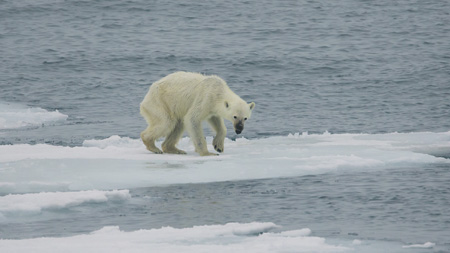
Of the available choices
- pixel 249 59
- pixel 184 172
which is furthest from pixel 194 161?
pixel 249 59

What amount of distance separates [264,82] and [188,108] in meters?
9.13

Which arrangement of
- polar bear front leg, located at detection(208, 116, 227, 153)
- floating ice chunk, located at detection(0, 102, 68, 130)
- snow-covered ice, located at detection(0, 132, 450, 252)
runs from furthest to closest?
floating ice chunk, located at detection(0, 102, 68, 130), polar bear front leg, located at detection(208, 116, 227, 153), snow-covered ice, located at detection(0, 132, 450, 252)

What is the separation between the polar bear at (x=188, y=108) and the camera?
11297 millimetres

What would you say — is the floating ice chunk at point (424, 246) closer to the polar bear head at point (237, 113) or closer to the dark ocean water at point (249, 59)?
the polar bear head at point (237, 113)

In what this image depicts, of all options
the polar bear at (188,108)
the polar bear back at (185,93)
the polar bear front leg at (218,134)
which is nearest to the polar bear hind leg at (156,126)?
the polar bear at (188,108)

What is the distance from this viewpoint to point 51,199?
28.5 feet

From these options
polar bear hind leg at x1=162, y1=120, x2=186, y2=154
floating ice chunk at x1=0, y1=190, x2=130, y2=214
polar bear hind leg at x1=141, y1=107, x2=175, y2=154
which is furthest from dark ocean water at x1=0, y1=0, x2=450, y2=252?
polar bear hind leg at x1=162, y1=120, x2=186, y2=154

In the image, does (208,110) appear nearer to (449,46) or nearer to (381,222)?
(381,222)

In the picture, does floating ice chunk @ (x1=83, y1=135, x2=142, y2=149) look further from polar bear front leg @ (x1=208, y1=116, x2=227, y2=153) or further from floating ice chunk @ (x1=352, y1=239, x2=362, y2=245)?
floating ice chunk @ (x1=352, y1=239, x2=362, y2=245)

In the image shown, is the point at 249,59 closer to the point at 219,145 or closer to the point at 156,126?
the point at 219,145

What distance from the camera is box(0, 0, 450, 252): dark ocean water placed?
28.2ft

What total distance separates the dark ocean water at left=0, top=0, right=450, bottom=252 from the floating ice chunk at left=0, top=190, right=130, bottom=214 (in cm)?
21

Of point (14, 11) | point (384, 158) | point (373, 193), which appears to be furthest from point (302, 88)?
point (14, 11)

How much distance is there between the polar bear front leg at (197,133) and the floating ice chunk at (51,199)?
2.43 meters
